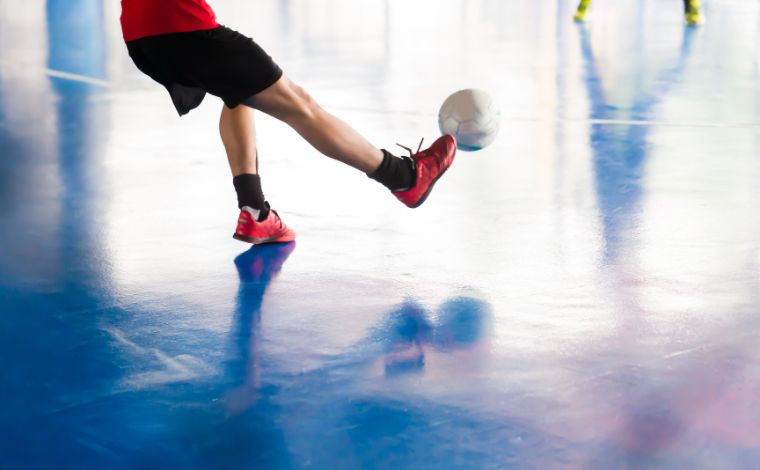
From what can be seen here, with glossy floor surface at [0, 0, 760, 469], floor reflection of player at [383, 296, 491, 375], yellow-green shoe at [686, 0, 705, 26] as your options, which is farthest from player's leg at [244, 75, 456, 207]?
yellow-green shoe at [686, 0, 705, 26]

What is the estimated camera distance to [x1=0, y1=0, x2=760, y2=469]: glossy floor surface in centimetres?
242

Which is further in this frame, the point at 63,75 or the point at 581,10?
the point at 581,10

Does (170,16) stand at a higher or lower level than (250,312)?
higher

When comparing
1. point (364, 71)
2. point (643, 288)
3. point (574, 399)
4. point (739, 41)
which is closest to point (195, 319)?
point (574, 399)

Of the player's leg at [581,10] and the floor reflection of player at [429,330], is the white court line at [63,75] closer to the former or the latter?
the floor reflection of player at [429,330]

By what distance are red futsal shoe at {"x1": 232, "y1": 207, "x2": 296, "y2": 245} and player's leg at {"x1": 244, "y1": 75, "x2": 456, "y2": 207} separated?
31cm

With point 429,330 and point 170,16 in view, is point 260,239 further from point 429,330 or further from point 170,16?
point 429,330

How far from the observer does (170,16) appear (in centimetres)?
338

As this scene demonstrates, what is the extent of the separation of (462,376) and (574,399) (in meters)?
0.29

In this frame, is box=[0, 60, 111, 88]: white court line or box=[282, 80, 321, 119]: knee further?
box=[0, 60, 111, 88]: white court line

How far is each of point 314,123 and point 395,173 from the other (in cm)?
36

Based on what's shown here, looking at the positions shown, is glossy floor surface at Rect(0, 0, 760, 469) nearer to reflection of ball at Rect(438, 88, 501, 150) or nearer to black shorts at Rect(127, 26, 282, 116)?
reflection of ball at Rect(438, 88, 501, 150)

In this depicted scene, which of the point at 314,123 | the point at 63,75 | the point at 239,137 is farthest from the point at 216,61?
the point at 63,75

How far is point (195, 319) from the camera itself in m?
3.12
